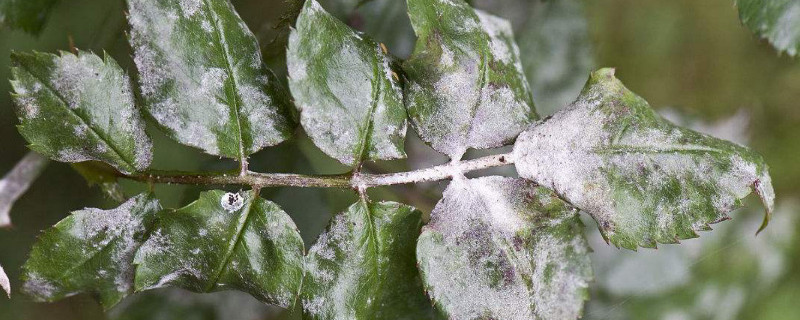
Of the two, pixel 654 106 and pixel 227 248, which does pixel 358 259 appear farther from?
pixel 654 106

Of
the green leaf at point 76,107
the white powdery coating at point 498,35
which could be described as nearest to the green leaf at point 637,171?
the white powdery coating at point 498,35

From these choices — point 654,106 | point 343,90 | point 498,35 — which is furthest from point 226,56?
point 654,106

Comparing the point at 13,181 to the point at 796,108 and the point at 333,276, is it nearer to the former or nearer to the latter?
the point at 333,276

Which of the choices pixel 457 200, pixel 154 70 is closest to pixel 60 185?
pixel 154 70

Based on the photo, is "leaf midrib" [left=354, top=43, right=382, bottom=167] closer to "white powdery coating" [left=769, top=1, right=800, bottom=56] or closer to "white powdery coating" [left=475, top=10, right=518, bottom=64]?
"white powdery coating" [left=475, top=10, right=518, bottom=64]

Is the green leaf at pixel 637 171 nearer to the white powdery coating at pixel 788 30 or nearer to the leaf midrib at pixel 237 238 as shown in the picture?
the white powdery coating at pixel 788 30

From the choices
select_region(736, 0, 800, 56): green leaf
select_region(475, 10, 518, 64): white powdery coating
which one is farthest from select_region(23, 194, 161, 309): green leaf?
select_region(736, 0, 800, 56): green leaf

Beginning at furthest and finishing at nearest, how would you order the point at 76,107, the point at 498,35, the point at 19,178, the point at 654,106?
the point at 654,106 → the point at 19,178 → the point at 498,35 → the point at 76,107
